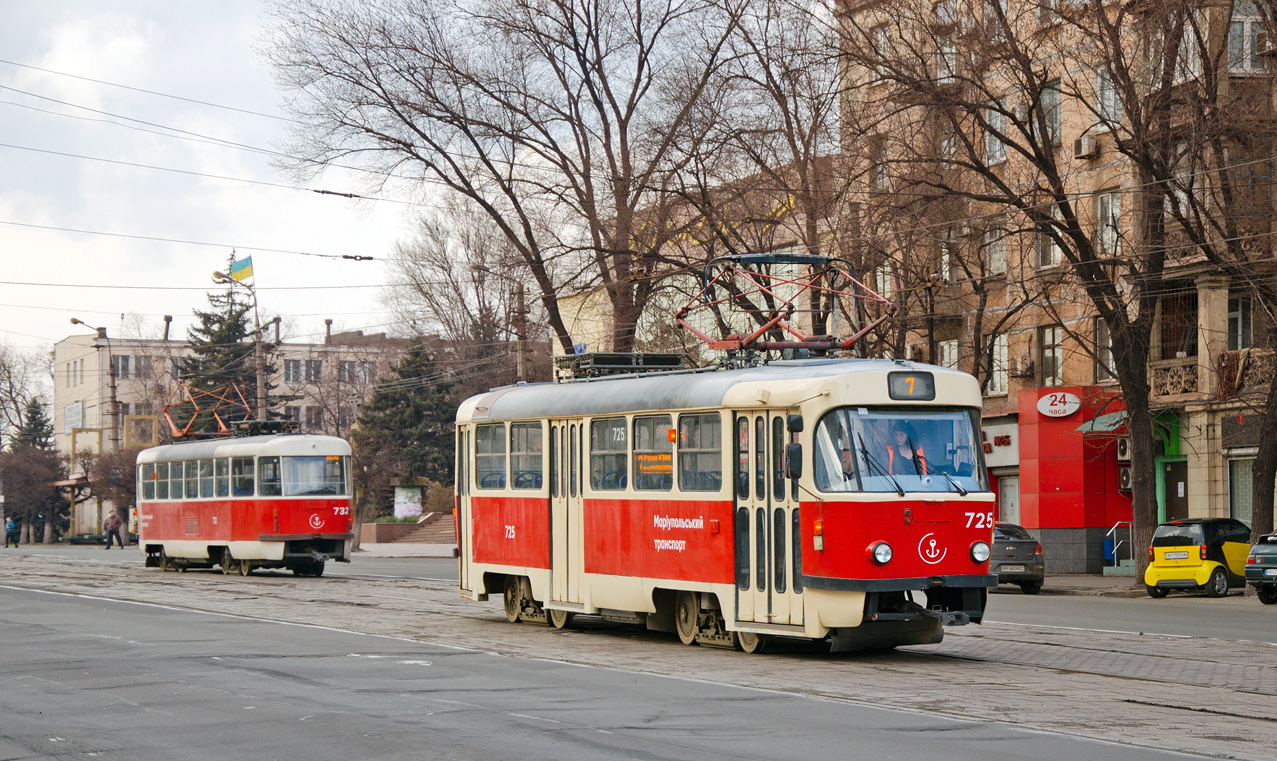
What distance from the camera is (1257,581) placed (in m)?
25.2

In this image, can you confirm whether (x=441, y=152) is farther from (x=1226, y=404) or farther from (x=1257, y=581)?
(x=1257, y=581)

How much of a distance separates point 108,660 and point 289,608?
768cm

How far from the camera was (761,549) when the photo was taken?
581 inches

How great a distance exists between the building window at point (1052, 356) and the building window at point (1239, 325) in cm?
506

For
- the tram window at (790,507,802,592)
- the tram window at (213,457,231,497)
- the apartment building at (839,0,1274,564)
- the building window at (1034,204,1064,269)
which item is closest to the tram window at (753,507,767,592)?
the tram window at (790,507,802,592)

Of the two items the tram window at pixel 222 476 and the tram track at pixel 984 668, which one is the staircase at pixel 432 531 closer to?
the tram window at pixel 222 476

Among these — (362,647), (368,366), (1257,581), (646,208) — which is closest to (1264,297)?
(1257,581)

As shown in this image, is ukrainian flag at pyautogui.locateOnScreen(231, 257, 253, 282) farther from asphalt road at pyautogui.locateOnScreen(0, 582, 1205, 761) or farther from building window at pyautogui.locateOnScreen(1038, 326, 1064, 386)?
asphalt road at pyautogui.locateOnScreen(0, 582, 1205, 761)


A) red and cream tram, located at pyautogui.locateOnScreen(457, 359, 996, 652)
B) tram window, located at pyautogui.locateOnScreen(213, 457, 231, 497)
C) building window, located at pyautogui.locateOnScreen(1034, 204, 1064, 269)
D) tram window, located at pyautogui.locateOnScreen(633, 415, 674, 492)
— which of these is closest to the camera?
red and cream tram, located at pyautogui.locateOnScreen(457, 359, 996, 652)

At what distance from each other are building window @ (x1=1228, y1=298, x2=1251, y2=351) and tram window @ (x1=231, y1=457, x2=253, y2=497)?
2218cm

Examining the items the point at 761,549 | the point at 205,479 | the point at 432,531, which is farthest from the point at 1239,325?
the point at 432,531

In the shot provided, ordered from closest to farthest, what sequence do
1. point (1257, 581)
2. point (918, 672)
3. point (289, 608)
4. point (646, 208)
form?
point (918, 672) < point (289, 608) < point (1257, 581) < point (646, 208)

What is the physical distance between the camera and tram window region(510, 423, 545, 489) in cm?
1861

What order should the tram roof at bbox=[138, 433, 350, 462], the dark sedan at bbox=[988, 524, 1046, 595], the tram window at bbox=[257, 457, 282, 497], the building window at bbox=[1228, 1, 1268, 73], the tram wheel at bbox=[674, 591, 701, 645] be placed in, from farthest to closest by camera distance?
the tram roof at bbox=[138, 433, 350, 462], the tram window at bbox=[257, 457, 282, 497], the building window at bbox=[1228, 1, 1268, 73], the dark sedan at bbox=[988, 524, 1046, 595], the tram wheel at bbox=[674, 591, 701, 645]
